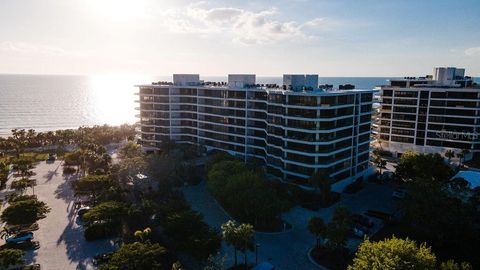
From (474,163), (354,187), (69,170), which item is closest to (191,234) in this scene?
(354,187)

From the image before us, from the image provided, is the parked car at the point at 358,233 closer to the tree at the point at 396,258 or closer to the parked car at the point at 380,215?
the parked car at the point at 380,215

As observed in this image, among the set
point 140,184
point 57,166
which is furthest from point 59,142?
point 140,184

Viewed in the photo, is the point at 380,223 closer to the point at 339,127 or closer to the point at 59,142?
the point at 339,127

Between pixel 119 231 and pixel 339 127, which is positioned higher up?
pixel 339 127

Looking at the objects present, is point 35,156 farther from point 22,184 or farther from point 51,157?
point 22,184

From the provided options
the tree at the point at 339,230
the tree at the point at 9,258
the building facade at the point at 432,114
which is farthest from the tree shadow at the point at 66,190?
the building facade at the point at 432,114

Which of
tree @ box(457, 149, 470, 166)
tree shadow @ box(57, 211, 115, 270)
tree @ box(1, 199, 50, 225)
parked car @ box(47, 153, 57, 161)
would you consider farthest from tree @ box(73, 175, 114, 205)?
tree @ box(457, 149, 470, 166)
